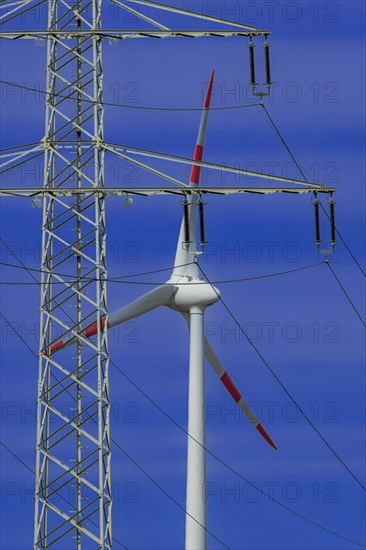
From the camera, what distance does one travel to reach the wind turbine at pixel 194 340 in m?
129

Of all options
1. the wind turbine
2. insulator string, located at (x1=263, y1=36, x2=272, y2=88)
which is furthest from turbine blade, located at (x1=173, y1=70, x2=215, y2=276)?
insulator string, located at (x1=263, y1=36, x2=272, y2=88)

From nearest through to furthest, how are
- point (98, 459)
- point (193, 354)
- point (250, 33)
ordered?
point (98, 459), point (250, 33), point (193, 354)

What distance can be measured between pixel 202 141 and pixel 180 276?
7670 millimetres

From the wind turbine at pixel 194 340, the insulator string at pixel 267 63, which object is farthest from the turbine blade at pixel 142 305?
the insulator string at pixel 267 63

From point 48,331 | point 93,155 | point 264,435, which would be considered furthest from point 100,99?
point 264,435

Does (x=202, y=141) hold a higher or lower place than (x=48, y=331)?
higher

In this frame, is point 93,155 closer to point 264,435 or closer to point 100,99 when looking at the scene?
point 100,99

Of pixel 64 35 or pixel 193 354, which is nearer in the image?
pixel 64 35

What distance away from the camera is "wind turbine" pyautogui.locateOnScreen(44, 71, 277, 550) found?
129 metres

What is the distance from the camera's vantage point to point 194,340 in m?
129

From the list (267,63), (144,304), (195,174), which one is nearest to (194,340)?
(144,304)

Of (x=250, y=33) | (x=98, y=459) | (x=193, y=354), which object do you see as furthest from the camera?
(x=193, y=354)

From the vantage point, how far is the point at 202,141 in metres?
130

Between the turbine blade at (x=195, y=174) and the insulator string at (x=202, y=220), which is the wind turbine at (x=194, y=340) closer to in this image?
the turbine blade at (x=195, y=174)
